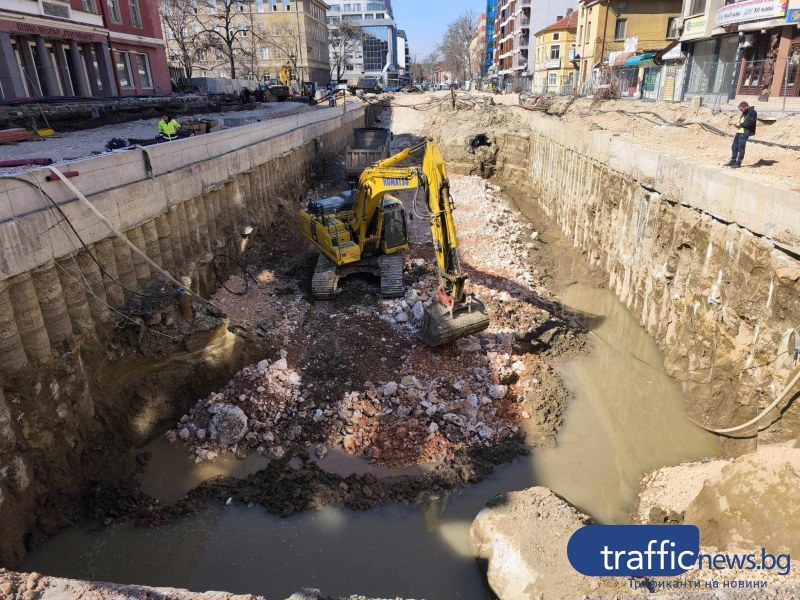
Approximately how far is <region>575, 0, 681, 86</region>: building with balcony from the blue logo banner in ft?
127

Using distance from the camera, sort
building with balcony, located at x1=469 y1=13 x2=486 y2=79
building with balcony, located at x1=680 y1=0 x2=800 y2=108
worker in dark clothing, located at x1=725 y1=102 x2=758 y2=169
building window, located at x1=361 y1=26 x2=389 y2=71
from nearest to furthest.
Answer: worker in dark clothing, located at x1=725 y1=102 x2=758 y2=169
building with balcony, located at x1=680 y1=0 x2=800 y2=108
building window, located at x1=361 y1=26 x2=389 y2=71
building with balcony, located at x1=469 y1=13 x2=486 y2=79

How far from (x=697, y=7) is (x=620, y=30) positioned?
43.7ft

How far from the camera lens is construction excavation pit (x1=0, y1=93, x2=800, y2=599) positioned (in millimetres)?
7109

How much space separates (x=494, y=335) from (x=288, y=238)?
28.6 ft

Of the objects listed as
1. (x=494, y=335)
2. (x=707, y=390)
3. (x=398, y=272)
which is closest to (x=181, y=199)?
(x=398, y=272)

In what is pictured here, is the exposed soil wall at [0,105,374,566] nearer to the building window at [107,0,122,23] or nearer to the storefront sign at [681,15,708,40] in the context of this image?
the building window at [107,0,122,23]

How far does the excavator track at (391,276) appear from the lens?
1367 cm

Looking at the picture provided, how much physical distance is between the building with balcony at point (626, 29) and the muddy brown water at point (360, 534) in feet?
119

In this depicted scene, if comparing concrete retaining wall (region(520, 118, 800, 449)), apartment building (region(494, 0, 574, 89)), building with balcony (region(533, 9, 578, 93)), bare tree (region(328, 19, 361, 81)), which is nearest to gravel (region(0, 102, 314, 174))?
concrete retaining wall (region(520, 118, 800, 449))

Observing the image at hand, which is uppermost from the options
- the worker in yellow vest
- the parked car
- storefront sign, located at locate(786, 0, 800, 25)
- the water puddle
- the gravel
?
storefront sign, located at locate(786, 0, 800, 25)

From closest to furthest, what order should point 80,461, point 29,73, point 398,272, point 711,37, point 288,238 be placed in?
point 80,461
point 398,272
point 288,238
point 29,73
point 711,37

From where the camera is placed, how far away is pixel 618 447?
952 centimetres

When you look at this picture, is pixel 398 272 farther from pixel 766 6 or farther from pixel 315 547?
pixel 766 6

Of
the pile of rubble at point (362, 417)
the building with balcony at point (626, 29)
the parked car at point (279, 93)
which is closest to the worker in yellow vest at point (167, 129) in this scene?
the pile of rubble at point (362, 417)
